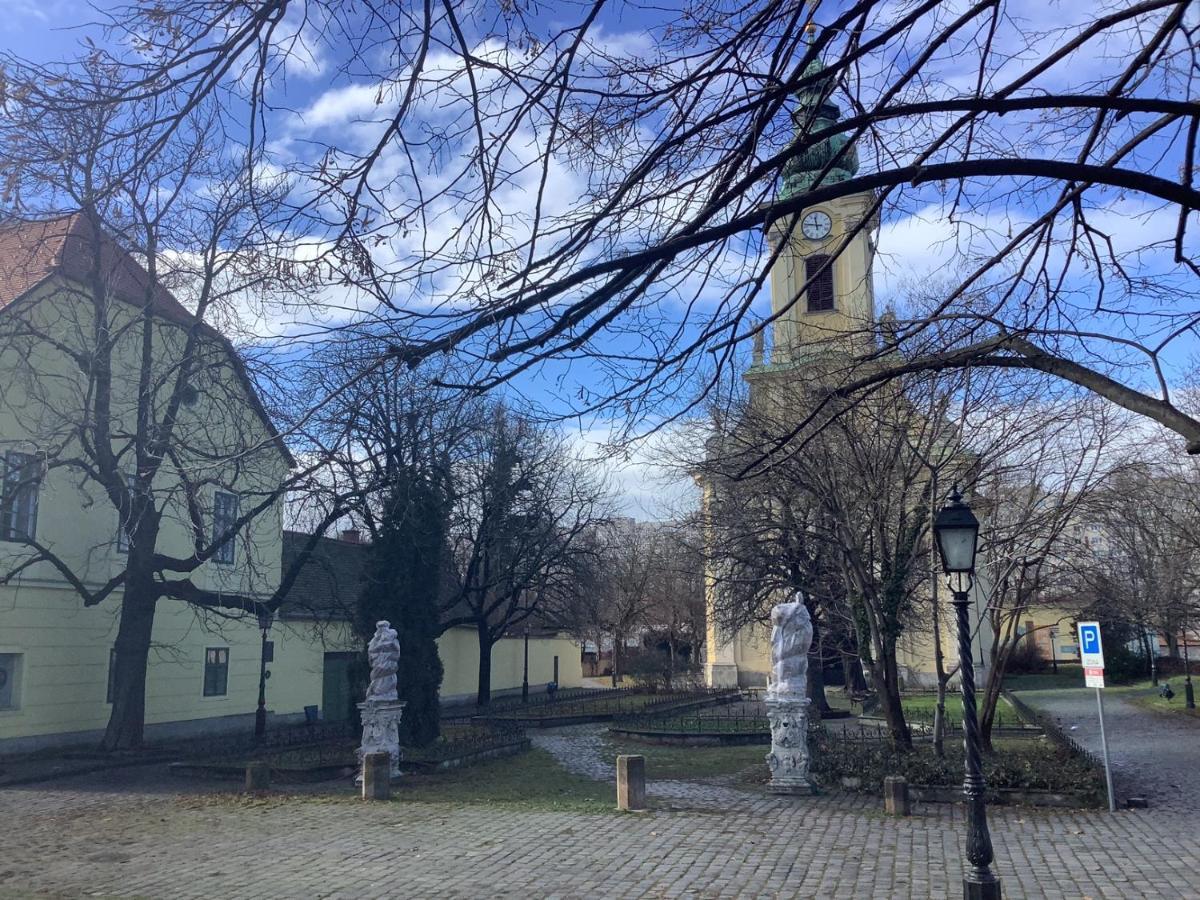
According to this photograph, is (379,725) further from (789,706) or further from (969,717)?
(969,717)

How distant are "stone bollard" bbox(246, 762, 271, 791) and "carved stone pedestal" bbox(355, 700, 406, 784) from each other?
1.60 m

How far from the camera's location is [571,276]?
17.4ft

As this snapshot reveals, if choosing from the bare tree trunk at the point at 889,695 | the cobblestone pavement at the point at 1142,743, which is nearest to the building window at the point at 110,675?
the bare tree trunk at the point at 889,695

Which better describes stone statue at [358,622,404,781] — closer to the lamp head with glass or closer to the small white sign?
the small white sign

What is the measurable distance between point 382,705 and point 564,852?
23.0 feet

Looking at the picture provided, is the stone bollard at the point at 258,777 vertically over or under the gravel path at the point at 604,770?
over

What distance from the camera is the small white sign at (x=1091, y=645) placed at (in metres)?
14.4

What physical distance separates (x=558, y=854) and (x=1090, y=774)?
855 centimetres

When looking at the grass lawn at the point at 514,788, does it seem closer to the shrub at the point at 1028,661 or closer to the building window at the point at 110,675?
the building window at the point at 110,675

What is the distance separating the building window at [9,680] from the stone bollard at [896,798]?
736 inches

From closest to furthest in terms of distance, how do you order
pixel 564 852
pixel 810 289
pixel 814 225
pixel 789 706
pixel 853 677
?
pixel 814 225 < pixel 564 852 < pixel 789 706 < pixel 810 289 < pixel 853 677

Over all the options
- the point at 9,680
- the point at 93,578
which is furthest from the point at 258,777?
the point at 93,578

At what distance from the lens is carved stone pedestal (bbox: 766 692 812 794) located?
15.7 m

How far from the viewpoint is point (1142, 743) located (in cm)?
2405
